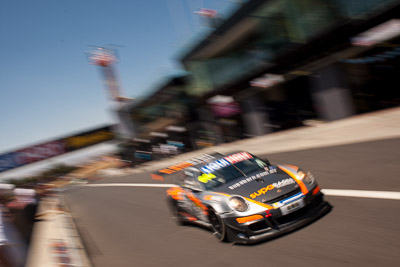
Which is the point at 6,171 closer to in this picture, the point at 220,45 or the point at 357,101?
the point at 220,45

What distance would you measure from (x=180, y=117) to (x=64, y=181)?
30.0 meters

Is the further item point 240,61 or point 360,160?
point 240,61

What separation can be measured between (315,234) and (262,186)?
45.2 inches

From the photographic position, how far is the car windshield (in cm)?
731

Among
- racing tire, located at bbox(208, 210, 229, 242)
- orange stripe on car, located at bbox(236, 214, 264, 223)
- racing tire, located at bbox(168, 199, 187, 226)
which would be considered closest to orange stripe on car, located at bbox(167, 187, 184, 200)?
racing tire, located at bbox(168, 199, 187, 226)

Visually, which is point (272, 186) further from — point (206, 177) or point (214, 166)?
point (214, 166)

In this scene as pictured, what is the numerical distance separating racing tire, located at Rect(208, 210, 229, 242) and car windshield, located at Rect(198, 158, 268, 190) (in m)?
0.56

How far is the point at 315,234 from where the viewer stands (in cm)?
596

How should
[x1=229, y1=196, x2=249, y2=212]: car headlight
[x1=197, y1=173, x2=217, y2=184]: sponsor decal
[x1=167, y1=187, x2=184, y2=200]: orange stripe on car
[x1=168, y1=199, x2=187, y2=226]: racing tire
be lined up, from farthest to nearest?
[x1=168, y1=199, x2=187, y2=226]: racing tire
[x1=167, y1=187, x2=184, y2=200]: orange stripe on car
[x1=197, y1=173, x2=217, y2=184]: sponsor decal
[x1=229, y1=196, x2=249, y2=212]: car headlight

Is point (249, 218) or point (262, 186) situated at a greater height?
point (262, 186)

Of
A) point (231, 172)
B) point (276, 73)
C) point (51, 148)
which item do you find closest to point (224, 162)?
point (231, 172)

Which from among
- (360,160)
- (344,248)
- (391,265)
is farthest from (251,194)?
(360,160)

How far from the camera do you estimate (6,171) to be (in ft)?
143

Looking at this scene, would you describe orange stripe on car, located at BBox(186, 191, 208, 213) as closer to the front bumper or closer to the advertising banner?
the front bumper
